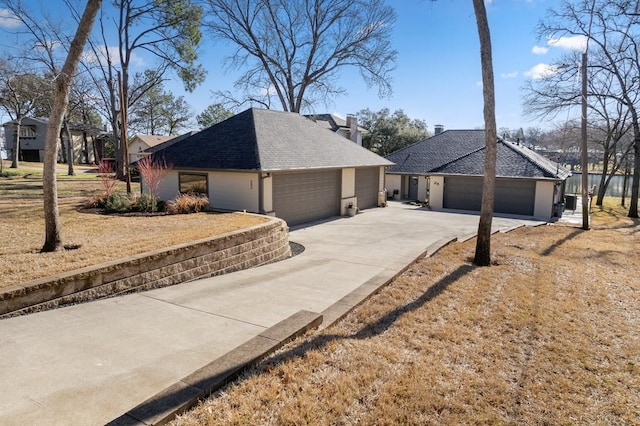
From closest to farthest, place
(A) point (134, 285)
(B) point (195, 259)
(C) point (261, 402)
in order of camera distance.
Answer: (C) point (261, 402) → (A) point (134, 285) → (B) point (195, 259)

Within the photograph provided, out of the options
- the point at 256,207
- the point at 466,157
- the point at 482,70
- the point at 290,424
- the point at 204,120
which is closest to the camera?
the point at 290,424

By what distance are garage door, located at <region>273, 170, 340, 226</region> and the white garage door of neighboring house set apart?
8547 millimetres

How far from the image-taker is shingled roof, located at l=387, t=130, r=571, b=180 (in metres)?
23.0

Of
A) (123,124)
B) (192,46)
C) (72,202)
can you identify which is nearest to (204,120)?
(192,46)

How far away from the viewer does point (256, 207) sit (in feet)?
49.6

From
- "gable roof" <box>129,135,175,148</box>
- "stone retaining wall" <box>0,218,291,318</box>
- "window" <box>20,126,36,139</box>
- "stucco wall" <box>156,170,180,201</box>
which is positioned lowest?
"stone retaining wall" <box>0,218,291,318</box>

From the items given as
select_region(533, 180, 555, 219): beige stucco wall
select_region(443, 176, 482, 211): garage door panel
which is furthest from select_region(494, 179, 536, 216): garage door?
select_region(443, 176, 482, 211): garage door panel

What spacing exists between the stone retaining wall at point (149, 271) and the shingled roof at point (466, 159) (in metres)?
17.3

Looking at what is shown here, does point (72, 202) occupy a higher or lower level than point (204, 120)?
lower

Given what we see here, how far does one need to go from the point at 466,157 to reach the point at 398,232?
12.9m

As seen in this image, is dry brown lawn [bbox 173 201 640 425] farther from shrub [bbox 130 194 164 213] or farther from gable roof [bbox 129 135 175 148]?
gable roof [bbox 129 135 175 148]

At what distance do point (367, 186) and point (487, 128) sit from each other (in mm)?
13794

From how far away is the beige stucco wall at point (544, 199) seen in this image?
2194cm

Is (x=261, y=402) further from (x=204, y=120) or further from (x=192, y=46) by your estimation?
(x=204, y=120)
